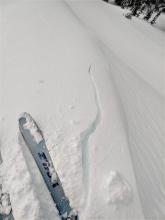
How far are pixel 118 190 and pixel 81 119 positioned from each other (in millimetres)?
938

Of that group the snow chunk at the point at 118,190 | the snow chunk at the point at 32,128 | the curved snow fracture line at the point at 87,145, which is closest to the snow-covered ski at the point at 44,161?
the snow chunk at the point at 32,128

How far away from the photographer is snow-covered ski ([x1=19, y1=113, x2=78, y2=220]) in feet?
6.76

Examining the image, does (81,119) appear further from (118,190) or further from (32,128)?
(118,190)

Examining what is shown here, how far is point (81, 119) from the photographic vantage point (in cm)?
261

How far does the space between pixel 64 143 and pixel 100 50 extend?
2.26 m

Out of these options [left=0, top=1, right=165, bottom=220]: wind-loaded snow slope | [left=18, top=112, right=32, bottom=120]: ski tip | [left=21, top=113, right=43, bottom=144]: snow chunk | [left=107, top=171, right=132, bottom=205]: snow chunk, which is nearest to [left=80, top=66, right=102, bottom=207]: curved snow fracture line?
[left=0, top=1, right=165, bottom=220]: wind-loaded snow slope

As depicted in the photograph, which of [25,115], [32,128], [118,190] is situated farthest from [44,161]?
[118,190]

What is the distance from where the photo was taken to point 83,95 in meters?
2.92

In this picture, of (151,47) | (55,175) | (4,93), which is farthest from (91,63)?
(151,47)

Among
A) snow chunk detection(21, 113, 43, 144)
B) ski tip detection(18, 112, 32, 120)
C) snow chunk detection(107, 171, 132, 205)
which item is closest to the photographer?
snow chunk detection(107, 171, 132, 205)

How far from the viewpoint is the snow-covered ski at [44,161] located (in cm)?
206

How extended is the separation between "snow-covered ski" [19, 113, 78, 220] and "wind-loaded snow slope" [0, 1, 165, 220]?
6 cm

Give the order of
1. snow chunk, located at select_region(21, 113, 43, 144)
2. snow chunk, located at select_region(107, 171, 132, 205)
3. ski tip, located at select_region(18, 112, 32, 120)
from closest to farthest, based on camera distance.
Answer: snow chunk, located at select_region(107, 171, 132, 205)
snow chunk, located at select_region(21, 113, 43, 144)
ski tip, located at select_region(18, 112, 32, 120)

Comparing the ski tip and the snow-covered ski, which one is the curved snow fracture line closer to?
the snow-covered ski
